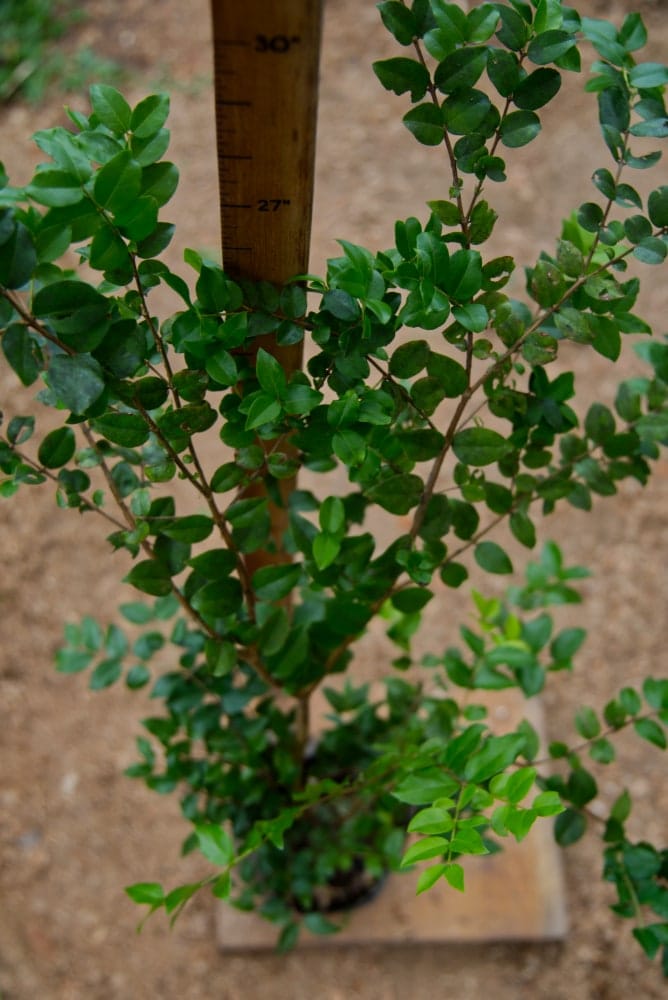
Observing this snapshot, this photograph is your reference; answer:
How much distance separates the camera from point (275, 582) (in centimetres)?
88

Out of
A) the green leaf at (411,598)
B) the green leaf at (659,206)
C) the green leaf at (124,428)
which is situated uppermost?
the green leaf at (659,206)

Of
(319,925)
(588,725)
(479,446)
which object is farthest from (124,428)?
(319,925)

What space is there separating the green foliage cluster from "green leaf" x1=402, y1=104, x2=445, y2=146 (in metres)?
2.01

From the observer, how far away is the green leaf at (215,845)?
829mm

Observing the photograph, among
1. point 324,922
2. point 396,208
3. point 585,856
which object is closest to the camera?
point 324,922

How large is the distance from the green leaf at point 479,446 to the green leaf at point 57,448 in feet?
1.02

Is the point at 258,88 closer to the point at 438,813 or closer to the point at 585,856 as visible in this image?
the point at 438,813

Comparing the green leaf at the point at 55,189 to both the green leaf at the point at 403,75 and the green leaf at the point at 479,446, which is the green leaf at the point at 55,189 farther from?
the green leaf at the point at 479,446

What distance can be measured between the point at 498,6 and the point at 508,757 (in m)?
0.57

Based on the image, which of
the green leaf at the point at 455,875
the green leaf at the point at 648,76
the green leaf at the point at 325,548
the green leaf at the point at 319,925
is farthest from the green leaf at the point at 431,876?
the green leaf at the point at 319,925

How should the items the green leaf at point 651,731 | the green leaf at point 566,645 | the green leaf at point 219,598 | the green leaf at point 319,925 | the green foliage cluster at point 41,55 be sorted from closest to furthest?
the green leaf at point 219,598 < the green leaf at point 651,731 < the green leaf at point 566,645 < the green leaf at point 319,925 < the green foliage cluster at point 41,55

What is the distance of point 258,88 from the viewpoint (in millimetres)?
584

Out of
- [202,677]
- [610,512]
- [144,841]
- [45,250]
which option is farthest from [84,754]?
[45,250]

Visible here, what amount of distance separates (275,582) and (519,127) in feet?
1.43
